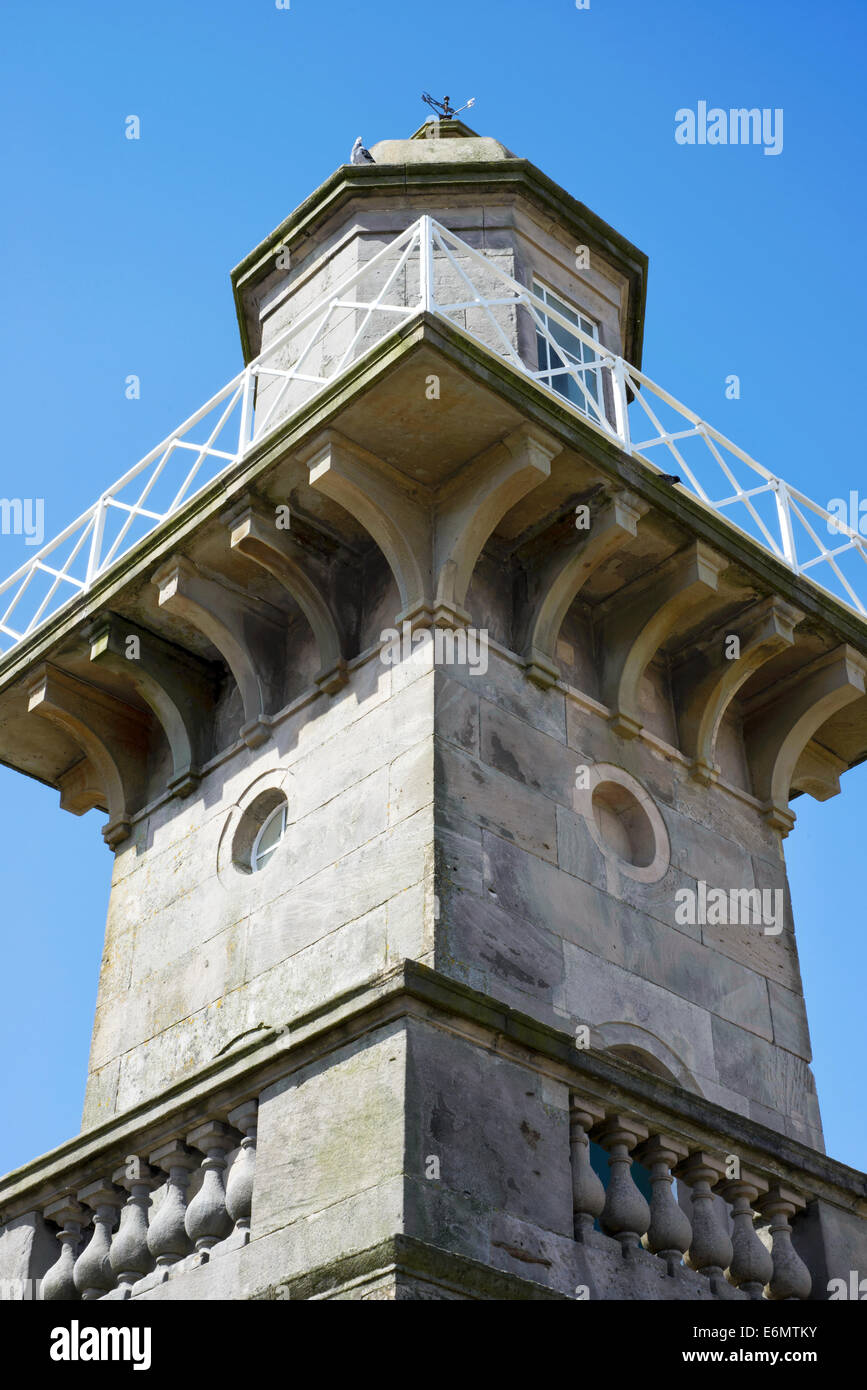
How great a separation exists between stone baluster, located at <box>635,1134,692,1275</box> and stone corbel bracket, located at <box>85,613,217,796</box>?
4.71m

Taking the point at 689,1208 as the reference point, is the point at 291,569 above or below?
above

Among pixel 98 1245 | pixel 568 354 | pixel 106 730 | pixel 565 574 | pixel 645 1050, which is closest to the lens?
pixel 98 1245

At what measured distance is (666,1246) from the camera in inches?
353

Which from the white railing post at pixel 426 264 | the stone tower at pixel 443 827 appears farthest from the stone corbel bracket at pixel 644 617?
the white railing post at pixel 426 264

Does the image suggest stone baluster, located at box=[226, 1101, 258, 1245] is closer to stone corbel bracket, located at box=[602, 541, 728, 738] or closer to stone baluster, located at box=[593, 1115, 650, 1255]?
stone baluster, located at box=[593, 1115, 650, 1255]

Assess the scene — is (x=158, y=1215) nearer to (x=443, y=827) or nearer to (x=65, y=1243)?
(x=65, y=1243)

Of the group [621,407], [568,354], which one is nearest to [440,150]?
[568,354]

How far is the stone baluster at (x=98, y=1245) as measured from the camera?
9258 millimetres

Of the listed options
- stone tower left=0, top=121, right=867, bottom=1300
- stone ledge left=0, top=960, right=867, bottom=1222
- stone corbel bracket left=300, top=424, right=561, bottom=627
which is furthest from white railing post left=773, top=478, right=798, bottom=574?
stone ledge left=0, top=960, right=867, bottom=1222

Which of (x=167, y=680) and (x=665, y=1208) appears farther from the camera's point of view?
(x=167, y=680)

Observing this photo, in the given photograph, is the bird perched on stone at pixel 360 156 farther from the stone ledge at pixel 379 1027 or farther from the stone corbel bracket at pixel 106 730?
the stone ledge at pixel 379 1027

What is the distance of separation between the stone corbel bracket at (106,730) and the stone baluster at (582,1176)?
16.7 feet

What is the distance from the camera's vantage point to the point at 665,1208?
903 centimetres

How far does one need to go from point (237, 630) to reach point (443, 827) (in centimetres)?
291
